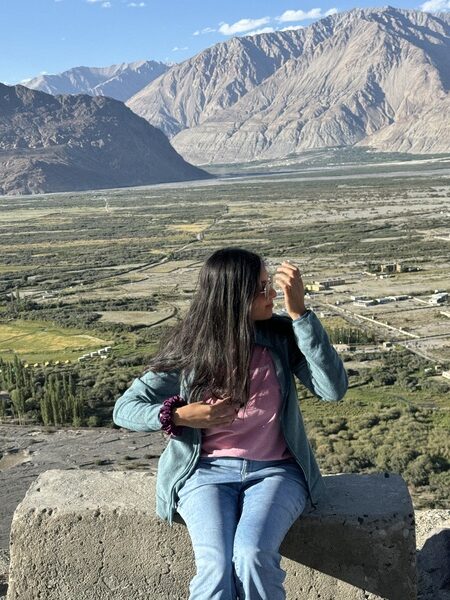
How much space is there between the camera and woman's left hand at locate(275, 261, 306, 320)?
4.62 m

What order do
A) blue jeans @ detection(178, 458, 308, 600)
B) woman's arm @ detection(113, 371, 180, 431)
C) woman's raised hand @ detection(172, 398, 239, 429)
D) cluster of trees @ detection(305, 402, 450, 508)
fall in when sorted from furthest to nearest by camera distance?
cluster of trees @ detection(305, 402, 450, 508)
woman's arm @ detection(113, 371, 180, 431)
woman's raised hand @ detection(172, 398, 239, 429)
blue jeans @ detection(178, 458, 308, 600)

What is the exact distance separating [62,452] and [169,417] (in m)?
21.6

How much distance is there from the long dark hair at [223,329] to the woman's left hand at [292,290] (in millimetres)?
161

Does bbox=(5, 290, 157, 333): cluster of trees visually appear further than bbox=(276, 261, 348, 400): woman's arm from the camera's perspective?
Yes

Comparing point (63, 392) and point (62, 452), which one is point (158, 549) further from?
point (63, 392)

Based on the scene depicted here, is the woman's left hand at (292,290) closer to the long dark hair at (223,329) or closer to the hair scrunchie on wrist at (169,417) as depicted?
the long dark hair at (223,329)

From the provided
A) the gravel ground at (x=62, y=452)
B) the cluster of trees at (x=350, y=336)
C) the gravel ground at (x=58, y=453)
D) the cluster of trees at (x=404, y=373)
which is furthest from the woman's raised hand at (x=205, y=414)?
the cluster of trees at (x=350, y=336)

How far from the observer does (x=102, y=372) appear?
34969mm

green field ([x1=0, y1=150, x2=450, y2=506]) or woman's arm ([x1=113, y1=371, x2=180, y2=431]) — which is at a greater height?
woman's arm ([x1=113, y1=371, x2=180, y2=431])

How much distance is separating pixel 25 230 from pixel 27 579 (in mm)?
118218

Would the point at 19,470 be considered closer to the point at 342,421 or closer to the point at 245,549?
the point at 342,421

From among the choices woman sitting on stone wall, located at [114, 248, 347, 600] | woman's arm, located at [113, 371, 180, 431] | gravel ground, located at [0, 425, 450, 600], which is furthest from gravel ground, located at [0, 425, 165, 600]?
woman sitting on stone wall, located at [114, 248, 347, 600]

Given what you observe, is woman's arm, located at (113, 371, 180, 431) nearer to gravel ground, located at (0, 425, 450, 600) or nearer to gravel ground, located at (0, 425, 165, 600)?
gravel ground, located at (0, 425, 450, 600)

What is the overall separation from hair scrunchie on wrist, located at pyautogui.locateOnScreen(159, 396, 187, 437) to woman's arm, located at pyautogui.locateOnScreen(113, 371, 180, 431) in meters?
0.13
